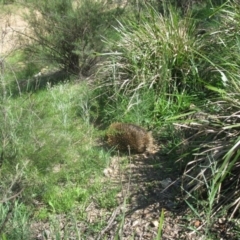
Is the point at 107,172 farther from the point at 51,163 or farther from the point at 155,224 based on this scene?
the point at 155,224

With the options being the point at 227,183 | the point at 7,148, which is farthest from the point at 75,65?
the point at 227,183

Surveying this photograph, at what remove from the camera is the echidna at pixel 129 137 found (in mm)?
5566

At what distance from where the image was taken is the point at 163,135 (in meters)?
5.82

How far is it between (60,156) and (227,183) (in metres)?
1.57

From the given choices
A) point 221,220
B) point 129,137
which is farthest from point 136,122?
point 221,220

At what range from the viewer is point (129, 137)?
219 inches

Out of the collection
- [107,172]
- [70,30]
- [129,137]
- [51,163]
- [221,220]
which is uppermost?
[70,30]

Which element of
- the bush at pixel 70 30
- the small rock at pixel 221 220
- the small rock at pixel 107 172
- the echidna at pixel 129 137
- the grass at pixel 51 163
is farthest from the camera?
the bush at pixel 70 30

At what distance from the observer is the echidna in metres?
5.57

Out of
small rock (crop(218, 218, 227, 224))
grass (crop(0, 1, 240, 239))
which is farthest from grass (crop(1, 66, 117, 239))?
small rock (crop(218, 218, 227, 224))

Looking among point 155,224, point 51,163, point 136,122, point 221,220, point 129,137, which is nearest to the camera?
point 221,220

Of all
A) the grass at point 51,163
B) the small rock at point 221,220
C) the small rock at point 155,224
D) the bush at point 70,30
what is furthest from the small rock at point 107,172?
the bush at point 70,30

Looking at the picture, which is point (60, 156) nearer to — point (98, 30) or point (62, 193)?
point (62, 193)

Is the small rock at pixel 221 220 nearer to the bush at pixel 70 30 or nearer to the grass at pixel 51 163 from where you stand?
the grass at pixel 51 163
